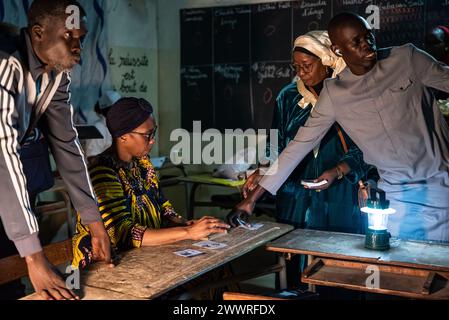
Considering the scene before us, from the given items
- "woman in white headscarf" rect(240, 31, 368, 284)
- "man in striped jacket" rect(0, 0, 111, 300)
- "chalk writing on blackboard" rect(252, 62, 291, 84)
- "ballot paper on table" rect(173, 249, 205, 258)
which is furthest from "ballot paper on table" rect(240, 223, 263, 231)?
"chalk writing on blackboard" rect(252, 62, 291, 84)

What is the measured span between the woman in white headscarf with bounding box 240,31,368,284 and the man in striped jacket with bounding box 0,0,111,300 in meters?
1.03

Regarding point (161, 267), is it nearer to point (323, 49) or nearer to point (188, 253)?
point (188, 253)

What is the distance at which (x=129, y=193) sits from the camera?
2.65 m

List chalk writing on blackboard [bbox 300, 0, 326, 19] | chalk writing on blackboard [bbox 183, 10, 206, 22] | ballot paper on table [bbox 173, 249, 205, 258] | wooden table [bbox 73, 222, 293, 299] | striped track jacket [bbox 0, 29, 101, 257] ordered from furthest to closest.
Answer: chalk writing on blackboard [bbox 183, 10, 206, 22]
chalk writing on blackboard [bbox 300, 0, 326, 19]
ballot paper on table [bbox 173, 249, 205, 258]
wooden table [bbox 73, 222, 293, 299]
striped track jacket [bbox 0, 29, 101, 257]

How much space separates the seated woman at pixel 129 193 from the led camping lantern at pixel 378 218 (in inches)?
26.7

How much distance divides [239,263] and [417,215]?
274cm

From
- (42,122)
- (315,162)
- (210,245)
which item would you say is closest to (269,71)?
(315,162)

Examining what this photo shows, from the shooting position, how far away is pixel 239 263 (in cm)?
517

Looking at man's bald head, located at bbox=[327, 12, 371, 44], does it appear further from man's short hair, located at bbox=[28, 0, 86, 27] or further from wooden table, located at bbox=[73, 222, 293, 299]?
man's short hair, located at bbox=[28, 0, 86, 27]

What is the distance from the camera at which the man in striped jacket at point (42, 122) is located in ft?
5.90

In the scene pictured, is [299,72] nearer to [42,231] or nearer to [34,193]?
[34,193]

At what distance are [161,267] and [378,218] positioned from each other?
91 cm

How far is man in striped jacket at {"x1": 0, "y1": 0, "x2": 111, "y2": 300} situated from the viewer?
180 cm

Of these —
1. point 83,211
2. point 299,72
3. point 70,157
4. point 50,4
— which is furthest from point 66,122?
point 299,72
